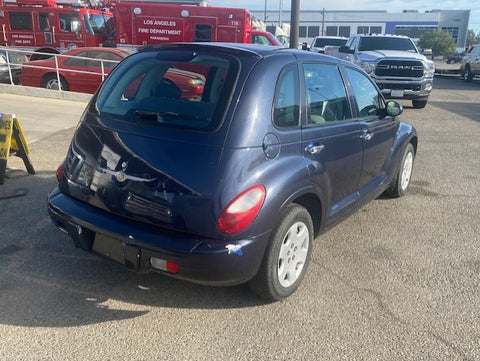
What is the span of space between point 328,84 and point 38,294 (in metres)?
2.72

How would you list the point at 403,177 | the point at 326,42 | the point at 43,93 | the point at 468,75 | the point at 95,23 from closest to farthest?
1. the point at 403,177
2. the point at 43,93
3. the point at 95,23
4. the point at 326,42
5. the point at 468,75

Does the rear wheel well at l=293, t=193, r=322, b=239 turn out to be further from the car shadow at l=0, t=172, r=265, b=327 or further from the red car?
the red car

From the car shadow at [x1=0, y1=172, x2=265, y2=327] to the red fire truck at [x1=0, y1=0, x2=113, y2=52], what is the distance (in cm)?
1462

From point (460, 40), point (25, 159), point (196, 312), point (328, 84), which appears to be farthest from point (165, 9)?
point (460, 40)

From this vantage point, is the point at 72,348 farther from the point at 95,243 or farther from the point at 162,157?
the point at 162,157

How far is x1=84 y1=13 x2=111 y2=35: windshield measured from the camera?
1664cm

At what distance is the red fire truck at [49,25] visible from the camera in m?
16.7

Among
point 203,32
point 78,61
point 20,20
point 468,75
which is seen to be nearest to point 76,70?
point 78,61

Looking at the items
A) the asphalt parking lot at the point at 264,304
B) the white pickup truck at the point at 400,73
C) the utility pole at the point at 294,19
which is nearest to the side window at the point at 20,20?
the utility pole at the point at 294,19

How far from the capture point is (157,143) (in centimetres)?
282

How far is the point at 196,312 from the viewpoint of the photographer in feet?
9.84

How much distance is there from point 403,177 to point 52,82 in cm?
1063

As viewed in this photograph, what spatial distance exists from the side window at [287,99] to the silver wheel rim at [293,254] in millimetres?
722

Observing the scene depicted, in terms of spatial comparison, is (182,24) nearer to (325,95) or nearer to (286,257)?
(325,95)
